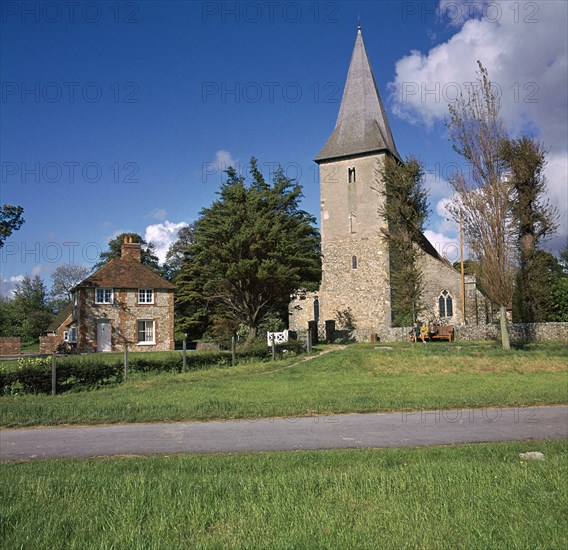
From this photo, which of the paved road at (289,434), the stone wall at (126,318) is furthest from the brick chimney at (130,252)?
the paved road at (289,434)

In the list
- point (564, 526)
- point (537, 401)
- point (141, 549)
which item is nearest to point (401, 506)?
point (564, 526)

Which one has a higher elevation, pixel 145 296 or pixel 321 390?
pixel 145 296

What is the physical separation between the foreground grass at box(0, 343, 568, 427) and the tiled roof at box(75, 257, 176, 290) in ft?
60.5

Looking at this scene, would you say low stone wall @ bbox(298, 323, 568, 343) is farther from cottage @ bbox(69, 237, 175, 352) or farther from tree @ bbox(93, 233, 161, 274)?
tree @ bbox(93, 233, 161, 274)

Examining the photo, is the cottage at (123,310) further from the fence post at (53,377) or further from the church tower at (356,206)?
the fence post at (53,377)

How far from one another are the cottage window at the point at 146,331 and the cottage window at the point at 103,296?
8.76 feet

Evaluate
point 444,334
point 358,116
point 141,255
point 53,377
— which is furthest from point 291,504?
point 141,255

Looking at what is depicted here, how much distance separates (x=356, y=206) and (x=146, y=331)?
18.5 metres

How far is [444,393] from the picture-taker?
13.8 m

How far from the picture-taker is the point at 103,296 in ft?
123

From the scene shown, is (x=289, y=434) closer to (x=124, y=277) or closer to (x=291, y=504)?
(x=291, y=504)

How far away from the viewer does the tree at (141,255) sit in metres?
65.4

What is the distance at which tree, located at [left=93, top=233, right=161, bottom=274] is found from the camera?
214ft

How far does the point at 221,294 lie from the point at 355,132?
19949 mm
